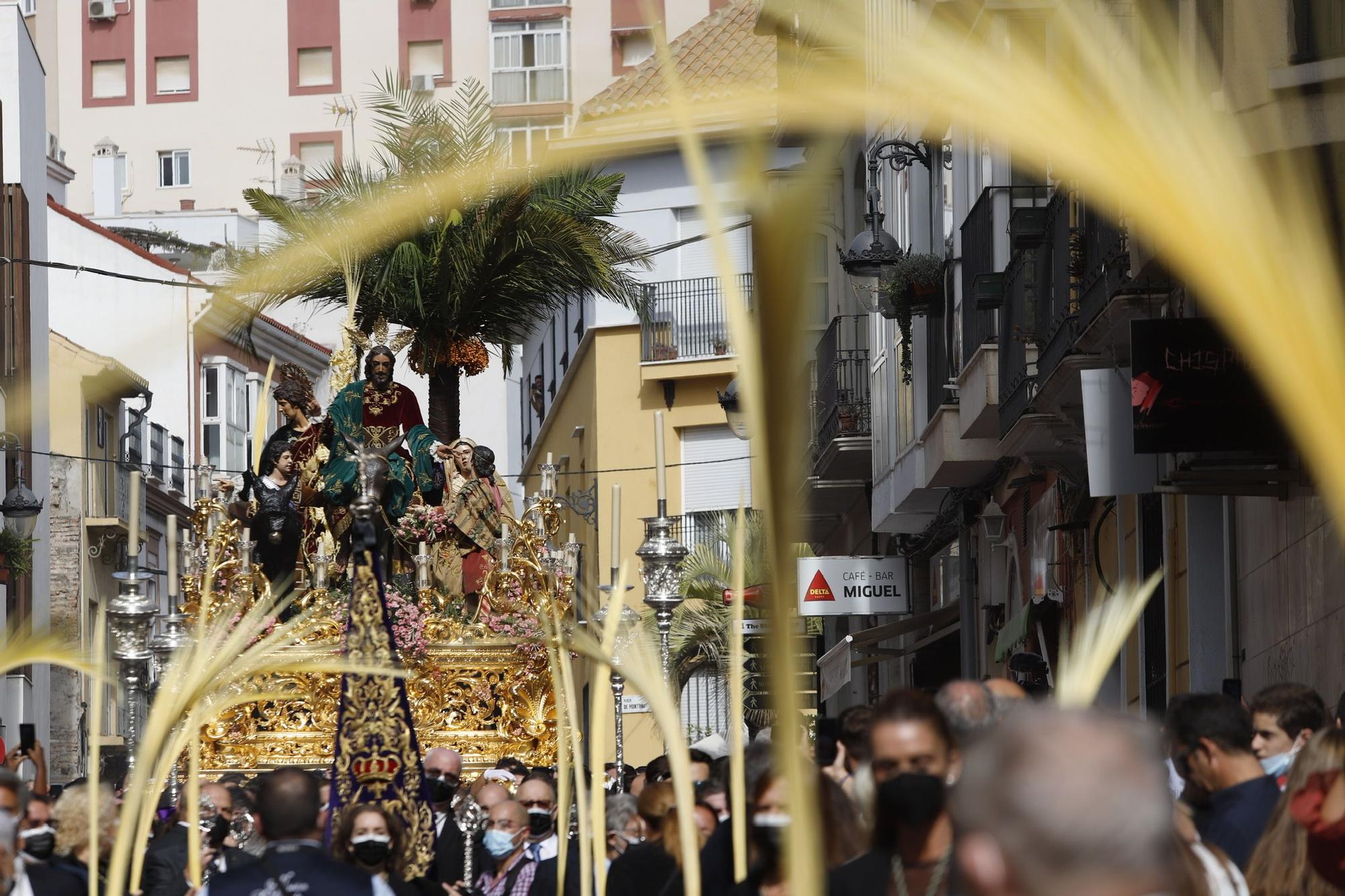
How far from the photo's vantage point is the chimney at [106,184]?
5331 centimetres

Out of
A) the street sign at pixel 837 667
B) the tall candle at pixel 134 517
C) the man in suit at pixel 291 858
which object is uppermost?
the tall candle at pixel 134 517

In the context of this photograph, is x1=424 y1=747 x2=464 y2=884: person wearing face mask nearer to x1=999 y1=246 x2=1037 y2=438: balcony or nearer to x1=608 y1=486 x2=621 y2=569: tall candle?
x1=608 y1=486 x2=621 y2=569: tall candle

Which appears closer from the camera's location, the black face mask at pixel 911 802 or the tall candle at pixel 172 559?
the black face mask at pixel 911 802

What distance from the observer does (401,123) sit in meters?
19.1

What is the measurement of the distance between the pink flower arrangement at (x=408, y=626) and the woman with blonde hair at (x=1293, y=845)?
10.6m

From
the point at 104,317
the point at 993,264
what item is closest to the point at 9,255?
the point at 104,317

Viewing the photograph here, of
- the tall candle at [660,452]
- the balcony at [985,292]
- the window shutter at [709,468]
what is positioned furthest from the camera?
the window shutter at [709,468]

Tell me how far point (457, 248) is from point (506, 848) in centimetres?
879

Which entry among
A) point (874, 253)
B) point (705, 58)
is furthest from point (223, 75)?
point (874, 253)

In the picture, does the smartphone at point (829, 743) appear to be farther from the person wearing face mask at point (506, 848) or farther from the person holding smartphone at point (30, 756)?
the person holding smartphone at point (30, 756)

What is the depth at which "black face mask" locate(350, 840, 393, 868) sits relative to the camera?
25.1ft

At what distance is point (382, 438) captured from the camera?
631 inches

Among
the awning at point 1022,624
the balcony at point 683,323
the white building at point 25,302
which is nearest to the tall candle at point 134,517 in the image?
the awning at point 1022,624

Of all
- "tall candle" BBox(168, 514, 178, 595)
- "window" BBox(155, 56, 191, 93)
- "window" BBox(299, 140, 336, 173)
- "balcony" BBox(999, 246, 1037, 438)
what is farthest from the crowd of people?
"window" BBox(155, 56, 191, 93)
